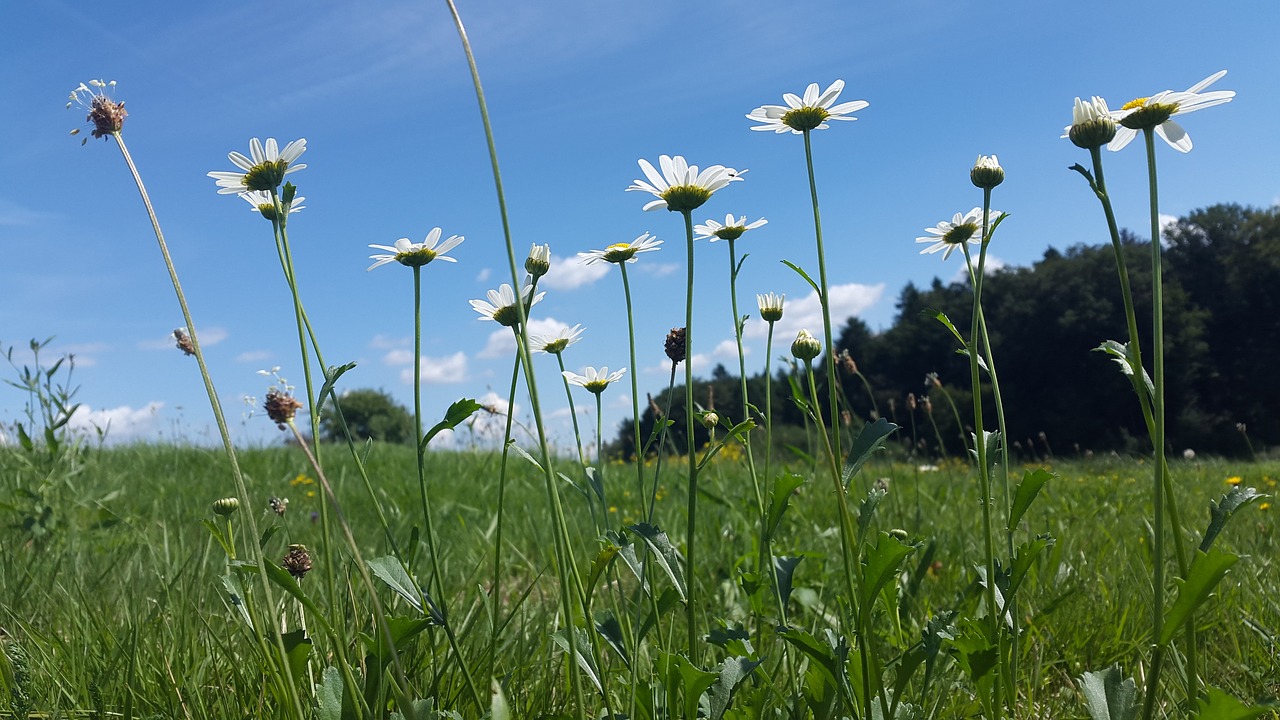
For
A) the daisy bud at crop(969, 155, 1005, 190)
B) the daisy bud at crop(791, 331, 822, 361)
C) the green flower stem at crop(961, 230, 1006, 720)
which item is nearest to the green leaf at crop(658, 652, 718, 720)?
the green flower stem at crop(961, 230, 1006, 720)

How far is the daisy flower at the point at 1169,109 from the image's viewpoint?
3.11ft

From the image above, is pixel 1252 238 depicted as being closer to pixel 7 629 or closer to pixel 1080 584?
→ pixel 1080 584

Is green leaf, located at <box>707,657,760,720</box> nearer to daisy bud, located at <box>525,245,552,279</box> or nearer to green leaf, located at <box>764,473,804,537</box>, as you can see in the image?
green leaf, located at <box>764,473,804,537</box>

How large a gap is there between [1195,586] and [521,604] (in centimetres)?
94

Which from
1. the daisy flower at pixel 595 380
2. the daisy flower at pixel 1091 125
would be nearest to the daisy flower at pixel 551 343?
the daisy flower at pixel 595 380

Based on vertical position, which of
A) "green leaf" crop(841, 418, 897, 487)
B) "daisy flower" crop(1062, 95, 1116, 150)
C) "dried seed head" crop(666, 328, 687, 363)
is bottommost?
"green leaf" crop(841, 418, 897, 487)

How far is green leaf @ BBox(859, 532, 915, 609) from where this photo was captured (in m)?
0.95

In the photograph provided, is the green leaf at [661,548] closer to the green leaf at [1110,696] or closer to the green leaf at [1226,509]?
the green leaf at [1110,696]

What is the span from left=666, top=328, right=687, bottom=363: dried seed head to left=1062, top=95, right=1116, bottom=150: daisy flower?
2.17 ft

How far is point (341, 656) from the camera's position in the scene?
0.92 meters

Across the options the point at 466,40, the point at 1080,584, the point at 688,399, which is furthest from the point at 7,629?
the point at 1080,584

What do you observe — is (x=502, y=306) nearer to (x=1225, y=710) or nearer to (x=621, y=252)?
(x=621, y=252)

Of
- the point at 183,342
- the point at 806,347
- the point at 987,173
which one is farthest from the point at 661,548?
the point at 183,342

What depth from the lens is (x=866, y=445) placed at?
1.05 m
